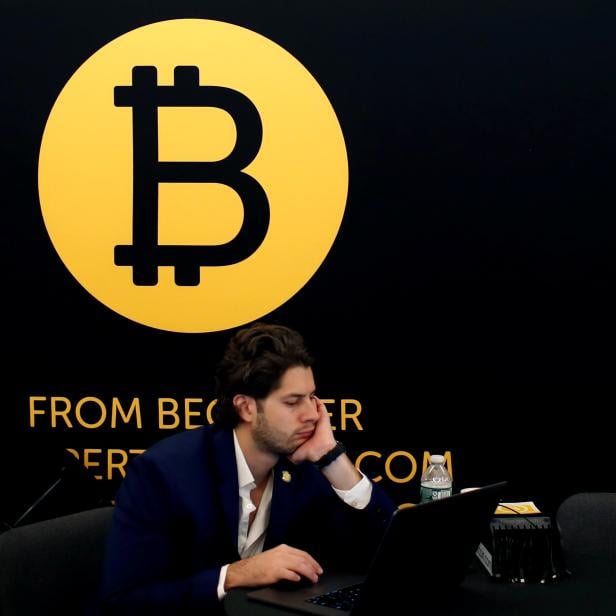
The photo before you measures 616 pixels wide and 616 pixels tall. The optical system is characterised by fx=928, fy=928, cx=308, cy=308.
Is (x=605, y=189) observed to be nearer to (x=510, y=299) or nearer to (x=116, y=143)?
(x=510, y=299)

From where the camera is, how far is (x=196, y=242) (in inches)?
112

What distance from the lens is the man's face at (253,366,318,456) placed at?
6.79ft

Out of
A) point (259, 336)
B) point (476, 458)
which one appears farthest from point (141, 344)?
point (476, 458)

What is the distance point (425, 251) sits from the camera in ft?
9.26

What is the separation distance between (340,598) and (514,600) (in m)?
0.34

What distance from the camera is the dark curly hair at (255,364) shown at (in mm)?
2090

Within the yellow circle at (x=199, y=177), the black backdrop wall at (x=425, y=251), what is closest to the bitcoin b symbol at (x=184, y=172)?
the yellow circle at (x=199, y=177)

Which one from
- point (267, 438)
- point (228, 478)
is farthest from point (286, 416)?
point (228, 478)

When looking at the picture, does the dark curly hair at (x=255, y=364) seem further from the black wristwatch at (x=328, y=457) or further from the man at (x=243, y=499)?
the black wristwatch at (x=328, y=457)

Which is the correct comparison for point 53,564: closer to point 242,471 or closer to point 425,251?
point 242,471

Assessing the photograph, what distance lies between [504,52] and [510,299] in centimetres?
74

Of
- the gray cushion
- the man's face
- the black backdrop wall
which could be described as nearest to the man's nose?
the man's face

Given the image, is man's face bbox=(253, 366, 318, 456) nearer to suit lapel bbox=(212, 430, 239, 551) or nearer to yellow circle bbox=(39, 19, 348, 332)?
suit lapel bbox=(212, 430, 239, 551)

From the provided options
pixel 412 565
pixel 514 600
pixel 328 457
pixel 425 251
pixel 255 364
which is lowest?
pixel 514 600
